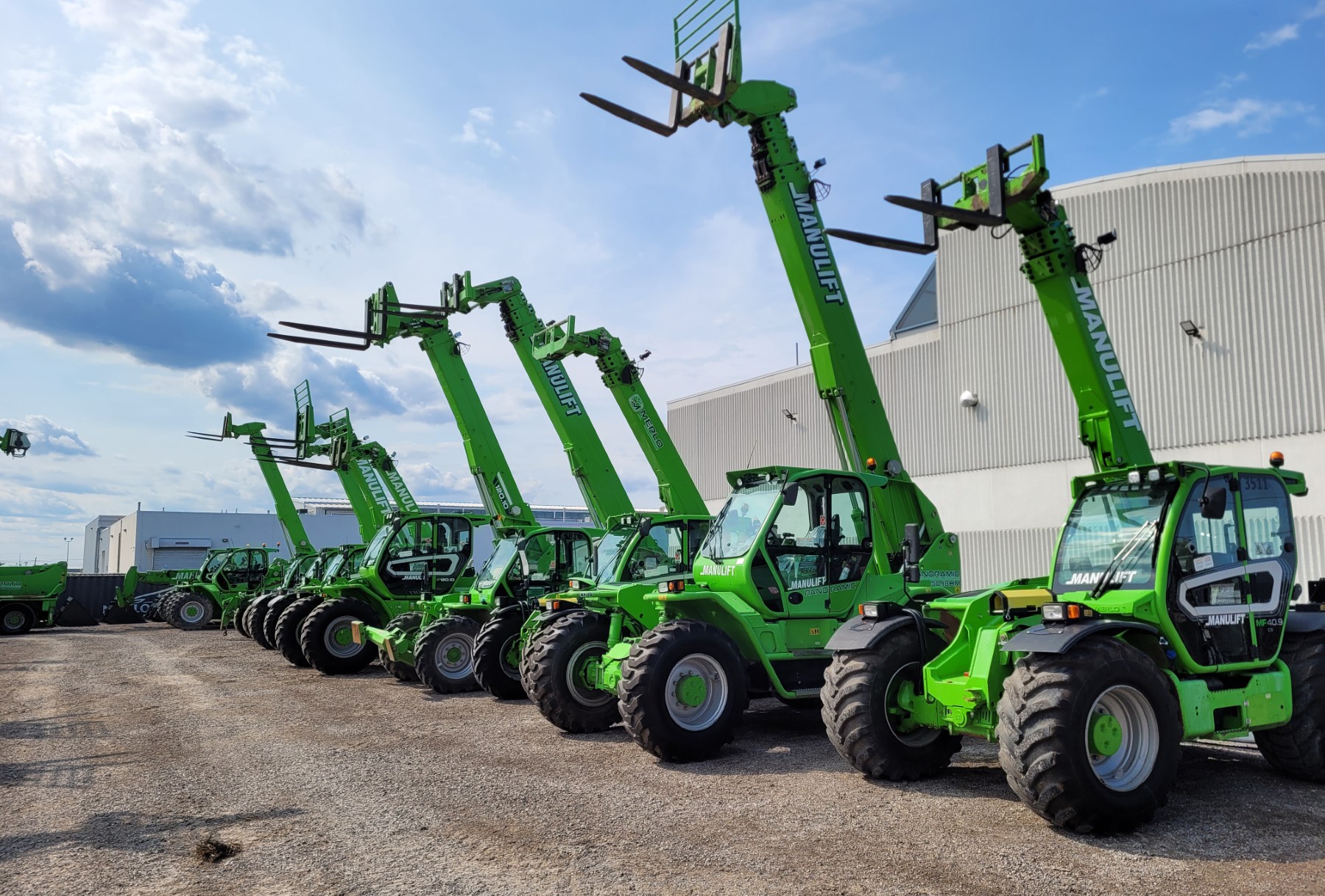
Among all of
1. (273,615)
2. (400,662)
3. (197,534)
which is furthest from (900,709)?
(197,534)

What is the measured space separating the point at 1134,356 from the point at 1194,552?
13772mm

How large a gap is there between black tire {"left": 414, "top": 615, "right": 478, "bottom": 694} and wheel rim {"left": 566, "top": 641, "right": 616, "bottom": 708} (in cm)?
359

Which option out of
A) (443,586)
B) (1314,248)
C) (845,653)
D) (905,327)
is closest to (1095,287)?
(1314,248)

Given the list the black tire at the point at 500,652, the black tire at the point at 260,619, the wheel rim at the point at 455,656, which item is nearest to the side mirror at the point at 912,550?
the black tire at the point at 500,652

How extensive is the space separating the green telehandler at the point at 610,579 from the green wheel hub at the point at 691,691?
106cm

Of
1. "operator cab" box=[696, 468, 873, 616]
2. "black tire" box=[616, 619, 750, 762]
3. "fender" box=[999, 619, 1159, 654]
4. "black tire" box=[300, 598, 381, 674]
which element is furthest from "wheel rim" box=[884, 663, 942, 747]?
"black tire" box=[300, 598, 381, 674]

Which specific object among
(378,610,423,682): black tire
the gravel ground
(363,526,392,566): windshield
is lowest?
the gravel ground

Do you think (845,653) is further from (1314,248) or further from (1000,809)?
(1314,248)

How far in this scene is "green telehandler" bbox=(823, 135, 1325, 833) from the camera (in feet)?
18.7

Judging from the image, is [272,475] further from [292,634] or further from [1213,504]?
[1213,504]

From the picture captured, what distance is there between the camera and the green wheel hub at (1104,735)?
19.1 feet

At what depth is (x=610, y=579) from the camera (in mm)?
11891

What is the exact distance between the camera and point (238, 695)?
516 inches

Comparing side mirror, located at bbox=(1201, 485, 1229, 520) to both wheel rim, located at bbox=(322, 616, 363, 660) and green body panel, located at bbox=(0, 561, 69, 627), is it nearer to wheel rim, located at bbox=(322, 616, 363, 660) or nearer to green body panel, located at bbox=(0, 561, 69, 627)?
wheel rim, located at bbox=(322, 616, 363, 660)
